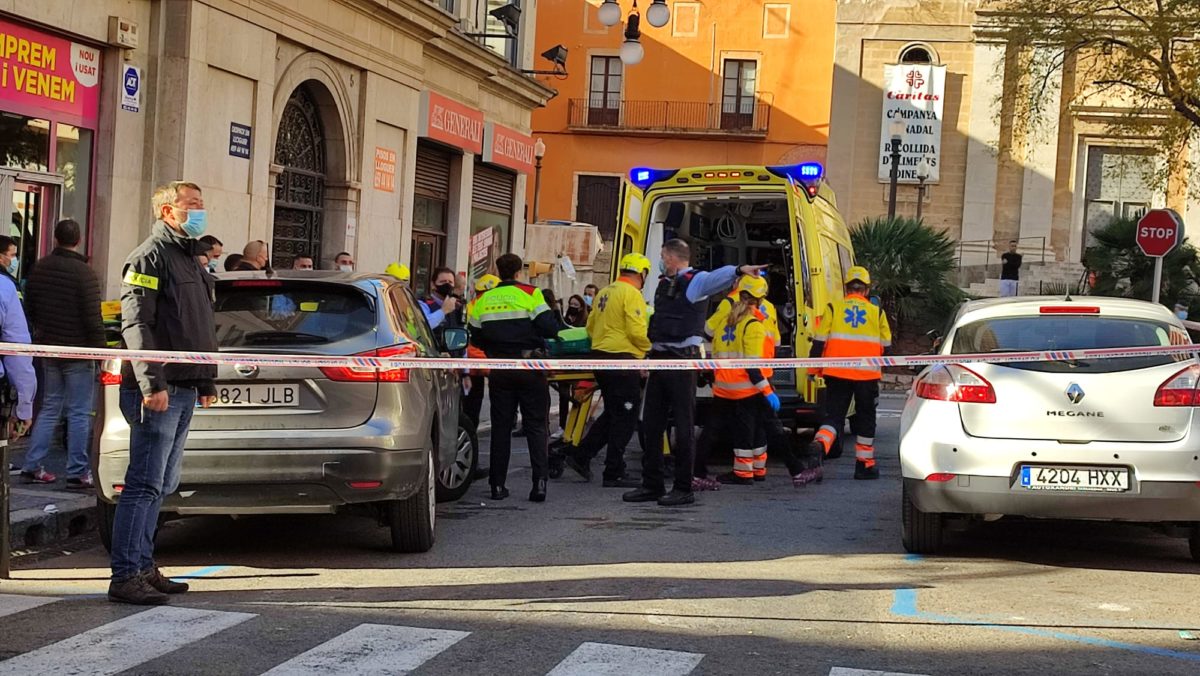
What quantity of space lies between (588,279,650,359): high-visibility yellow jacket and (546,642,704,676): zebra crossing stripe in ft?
17.5

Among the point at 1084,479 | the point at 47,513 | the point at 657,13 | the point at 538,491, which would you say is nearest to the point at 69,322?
the point at 47,513

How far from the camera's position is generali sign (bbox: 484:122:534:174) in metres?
26.2

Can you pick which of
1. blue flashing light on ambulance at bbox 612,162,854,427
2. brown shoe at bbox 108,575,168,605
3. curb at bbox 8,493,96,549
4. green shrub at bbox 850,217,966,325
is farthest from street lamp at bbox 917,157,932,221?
brown shoe at bbox 108,575,168,605

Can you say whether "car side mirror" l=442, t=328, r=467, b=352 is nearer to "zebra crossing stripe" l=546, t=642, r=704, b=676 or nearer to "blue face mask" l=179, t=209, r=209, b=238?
"blue face mask" l=179, t=209, r=209, b=238

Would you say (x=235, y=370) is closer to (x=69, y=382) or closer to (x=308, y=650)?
(x=308, y=650)

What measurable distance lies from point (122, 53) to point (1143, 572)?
10486 mm

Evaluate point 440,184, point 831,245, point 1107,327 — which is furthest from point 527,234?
point 1107,327

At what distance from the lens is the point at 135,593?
22.1 ft

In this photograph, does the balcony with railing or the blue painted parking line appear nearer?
the blue painted parking line

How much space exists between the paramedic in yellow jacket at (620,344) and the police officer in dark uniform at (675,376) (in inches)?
10.7

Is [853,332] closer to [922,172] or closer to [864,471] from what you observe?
[864,471]

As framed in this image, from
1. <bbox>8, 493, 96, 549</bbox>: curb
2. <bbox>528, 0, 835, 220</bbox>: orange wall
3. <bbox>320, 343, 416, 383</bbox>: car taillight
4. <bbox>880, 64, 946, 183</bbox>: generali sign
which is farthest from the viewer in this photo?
<bbox>528, 0, 835, 220</bbox>: orange wall

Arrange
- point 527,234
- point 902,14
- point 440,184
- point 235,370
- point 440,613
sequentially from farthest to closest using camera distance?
point 902,14 → point 527,234 → point 440,184 → point 235,370 → point 440,613

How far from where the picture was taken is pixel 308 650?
5.89 meters
